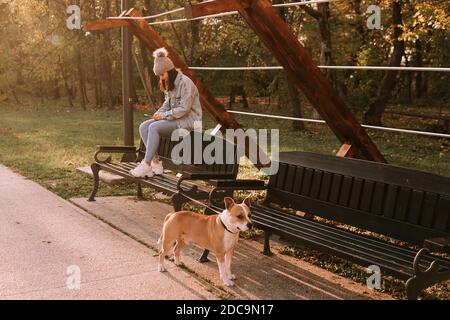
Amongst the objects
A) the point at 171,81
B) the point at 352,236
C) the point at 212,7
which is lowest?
the point at 352,236

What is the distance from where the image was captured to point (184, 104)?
668 cm

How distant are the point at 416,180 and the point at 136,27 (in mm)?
4935

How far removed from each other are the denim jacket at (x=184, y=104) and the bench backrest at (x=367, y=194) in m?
1.58

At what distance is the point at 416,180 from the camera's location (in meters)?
4.35

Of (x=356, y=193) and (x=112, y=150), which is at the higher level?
(x=356, y=193)

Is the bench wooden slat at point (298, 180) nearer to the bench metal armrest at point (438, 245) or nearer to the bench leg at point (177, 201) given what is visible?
the bench leg at point (177, 201)

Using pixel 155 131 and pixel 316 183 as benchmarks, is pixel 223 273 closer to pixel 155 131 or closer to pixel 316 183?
pixel 316 183

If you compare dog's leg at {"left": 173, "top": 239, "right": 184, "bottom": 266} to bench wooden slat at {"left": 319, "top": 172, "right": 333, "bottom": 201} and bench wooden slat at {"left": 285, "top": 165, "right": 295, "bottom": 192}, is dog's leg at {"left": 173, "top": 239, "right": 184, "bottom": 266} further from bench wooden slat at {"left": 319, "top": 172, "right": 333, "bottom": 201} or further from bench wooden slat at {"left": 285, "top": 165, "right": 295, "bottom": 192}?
bench wooden slat at {"left": 319, "top": 172, "right": 333, "bottom": 201}

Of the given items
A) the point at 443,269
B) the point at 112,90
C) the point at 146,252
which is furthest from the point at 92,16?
the point at 443,269

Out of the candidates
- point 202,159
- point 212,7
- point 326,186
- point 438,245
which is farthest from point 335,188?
point 202,159

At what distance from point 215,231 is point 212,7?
197cm

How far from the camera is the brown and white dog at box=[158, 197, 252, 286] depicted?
176 inches

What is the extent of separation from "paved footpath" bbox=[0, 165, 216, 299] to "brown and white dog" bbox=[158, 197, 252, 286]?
0.23 meters

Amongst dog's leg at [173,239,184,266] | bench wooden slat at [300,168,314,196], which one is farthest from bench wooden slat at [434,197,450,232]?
dog's leg at [173,239,184,266]
